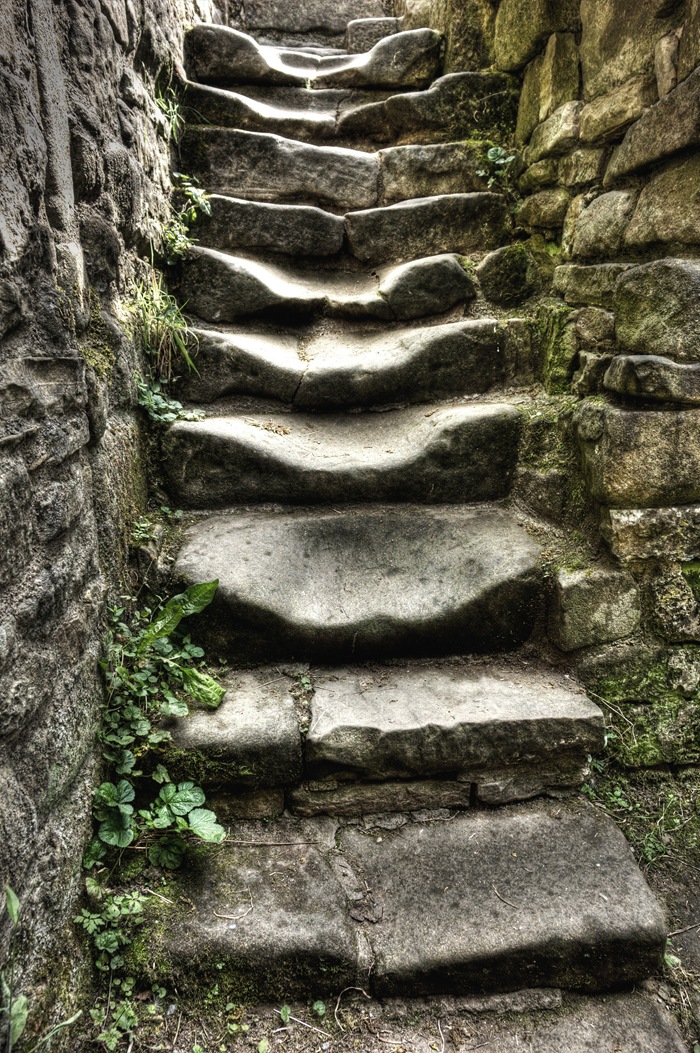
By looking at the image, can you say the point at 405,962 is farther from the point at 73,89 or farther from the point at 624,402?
the point at 73,89

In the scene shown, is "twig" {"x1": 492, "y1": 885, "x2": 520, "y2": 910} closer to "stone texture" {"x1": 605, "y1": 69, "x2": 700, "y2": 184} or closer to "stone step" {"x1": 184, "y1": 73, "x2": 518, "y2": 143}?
"stone texture" {"x1": 605, "y1": 69, "x2": 700, "y2": 184}

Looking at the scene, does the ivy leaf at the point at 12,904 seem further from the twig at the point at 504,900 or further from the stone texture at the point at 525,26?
the stone texture at the point at 525,26

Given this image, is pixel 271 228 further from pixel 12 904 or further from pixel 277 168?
pixel 12 904

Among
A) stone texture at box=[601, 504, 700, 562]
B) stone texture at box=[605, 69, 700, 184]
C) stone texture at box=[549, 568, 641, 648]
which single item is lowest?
stone texture at box=[549, 568, 641, 648]

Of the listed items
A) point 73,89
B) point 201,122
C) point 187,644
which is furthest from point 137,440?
point 201,122

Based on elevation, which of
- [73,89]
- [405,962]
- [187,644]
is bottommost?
[405,962]

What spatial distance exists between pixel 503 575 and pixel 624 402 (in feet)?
1.95

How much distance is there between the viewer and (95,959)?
4.15 ft

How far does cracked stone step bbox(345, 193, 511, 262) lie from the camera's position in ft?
8.64

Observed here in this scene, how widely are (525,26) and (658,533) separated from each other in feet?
6.81

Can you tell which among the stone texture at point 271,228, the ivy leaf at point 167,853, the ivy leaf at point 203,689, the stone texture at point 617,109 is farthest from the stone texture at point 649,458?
the stone texture at point 271,228

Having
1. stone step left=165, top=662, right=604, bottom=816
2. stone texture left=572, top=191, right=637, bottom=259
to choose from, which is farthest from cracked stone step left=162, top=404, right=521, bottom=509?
stone step left=165, top=662, right=604, bottom=816

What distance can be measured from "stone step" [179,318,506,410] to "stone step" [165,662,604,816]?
1.11 m

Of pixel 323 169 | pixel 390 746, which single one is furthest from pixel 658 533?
pixel 323 169
